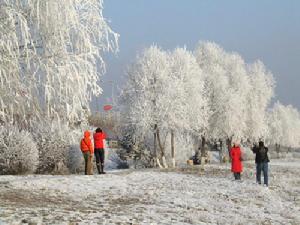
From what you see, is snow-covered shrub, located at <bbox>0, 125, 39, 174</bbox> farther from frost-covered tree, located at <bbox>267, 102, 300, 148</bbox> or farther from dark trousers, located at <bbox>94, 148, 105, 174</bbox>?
frost-covered tree, located at <bbox>267, 102, 300, 148</bbox>

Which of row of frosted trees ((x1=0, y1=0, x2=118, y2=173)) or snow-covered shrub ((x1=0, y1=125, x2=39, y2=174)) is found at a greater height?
row of frosted trees ((x1=0, y1=0, x2=118, y2=173))

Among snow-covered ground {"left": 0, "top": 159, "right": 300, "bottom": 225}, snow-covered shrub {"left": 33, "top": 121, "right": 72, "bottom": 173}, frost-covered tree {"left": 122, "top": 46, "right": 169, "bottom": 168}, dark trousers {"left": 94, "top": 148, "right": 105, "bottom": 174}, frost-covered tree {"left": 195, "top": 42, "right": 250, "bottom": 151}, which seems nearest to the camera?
snow-covered ground {"left": 0, "top": 159, "right": 300, "bottom": 225}

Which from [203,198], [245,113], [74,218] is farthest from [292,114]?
[74,218]

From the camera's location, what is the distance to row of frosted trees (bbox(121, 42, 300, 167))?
122 ft

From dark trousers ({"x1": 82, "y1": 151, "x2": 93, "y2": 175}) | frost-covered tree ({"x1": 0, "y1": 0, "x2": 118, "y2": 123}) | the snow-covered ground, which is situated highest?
frost-covered tree ({"x1": 0, "y1": 0, "x2": 118, "y2": 123})

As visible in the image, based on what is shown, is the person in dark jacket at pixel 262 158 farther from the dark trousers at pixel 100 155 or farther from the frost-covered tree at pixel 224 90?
the frost-covered tree at pixel 224 90

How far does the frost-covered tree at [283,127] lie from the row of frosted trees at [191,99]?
3710 centimetres

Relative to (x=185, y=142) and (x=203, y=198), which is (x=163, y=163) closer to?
(x=185, y=142)

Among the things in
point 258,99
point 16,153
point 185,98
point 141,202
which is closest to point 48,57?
point 141,202

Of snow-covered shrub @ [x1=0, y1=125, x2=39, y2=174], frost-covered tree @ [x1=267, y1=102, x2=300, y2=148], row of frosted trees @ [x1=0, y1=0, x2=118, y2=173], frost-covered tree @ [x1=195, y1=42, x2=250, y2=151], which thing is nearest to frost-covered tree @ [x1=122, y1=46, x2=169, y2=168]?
frost-covered tree @ [x1=195, y1=42, x2=250, y2=151]

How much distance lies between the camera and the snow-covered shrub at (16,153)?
25031 millimetres

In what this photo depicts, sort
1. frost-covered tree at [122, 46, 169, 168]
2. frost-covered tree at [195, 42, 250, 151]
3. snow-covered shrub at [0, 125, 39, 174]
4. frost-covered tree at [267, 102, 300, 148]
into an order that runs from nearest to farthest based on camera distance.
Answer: snow-covered shrub at [0, 125, 39, 174]
frost-covered tree at [122, 46, 169, 168]
frost-covered tree at [195, 42, 250, 151]
frost-covered tree at [267, 102, 300, 148]

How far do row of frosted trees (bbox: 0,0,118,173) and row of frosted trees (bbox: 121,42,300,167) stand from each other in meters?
23.5

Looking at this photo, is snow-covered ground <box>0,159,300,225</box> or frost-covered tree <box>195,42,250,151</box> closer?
snow-covered ground <box>0,159,300,225</box>
